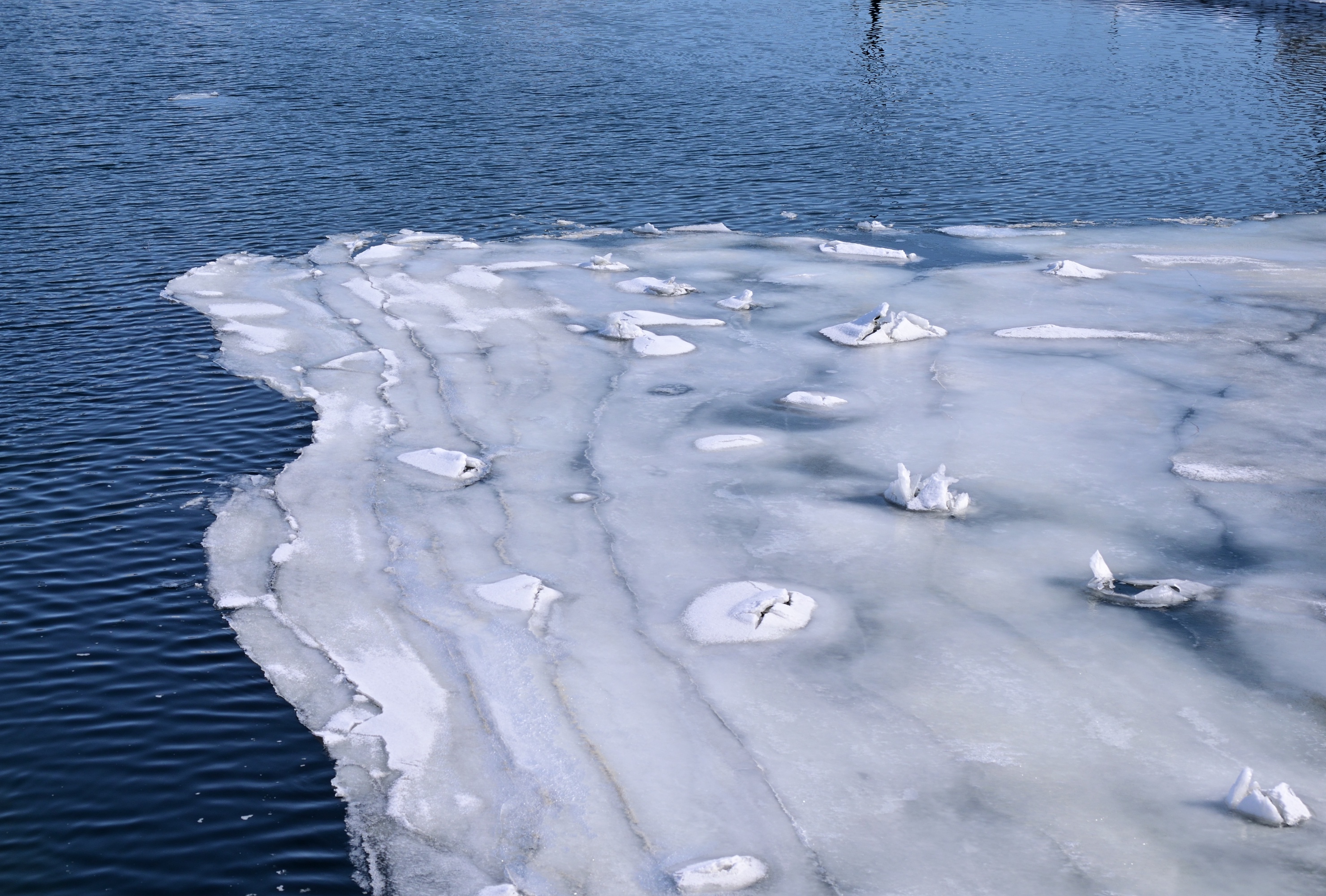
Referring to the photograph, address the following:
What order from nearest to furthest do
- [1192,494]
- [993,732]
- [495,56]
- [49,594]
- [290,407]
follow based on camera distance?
[993,732], [49,594], [1192,494], [290,407], [495,56]

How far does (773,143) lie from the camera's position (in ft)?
101

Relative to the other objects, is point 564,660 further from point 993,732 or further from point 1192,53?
point 1192,53

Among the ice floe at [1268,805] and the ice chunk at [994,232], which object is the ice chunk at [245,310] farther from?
the ice floe at [1268,805]

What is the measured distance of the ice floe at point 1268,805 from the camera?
8.46 m

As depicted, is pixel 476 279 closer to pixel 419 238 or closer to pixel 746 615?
pixel 419 238

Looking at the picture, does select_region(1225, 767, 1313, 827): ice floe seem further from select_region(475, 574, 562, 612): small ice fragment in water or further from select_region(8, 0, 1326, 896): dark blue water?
select_region(8, 0, 1326, 896): dark blue water

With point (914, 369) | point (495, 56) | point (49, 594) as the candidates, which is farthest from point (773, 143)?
point (49, 594)

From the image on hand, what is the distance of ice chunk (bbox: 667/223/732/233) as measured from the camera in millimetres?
24375

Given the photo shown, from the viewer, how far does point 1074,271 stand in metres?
20.6

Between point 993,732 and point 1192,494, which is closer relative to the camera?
point 993,732

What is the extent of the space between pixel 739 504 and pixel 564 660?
3.23 meters

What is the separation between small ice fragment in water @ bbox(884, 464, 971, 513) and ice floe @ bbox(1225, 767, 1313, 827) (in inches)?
180

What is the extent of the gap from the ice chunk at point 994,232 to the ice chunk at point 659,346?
813 centimetres

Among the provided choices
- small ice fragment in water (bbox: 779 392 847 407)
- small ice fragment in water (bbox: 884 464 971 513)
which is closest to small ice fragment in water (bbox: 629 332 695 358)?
small ice fragment in water (bbox: 779 392 847 407)
